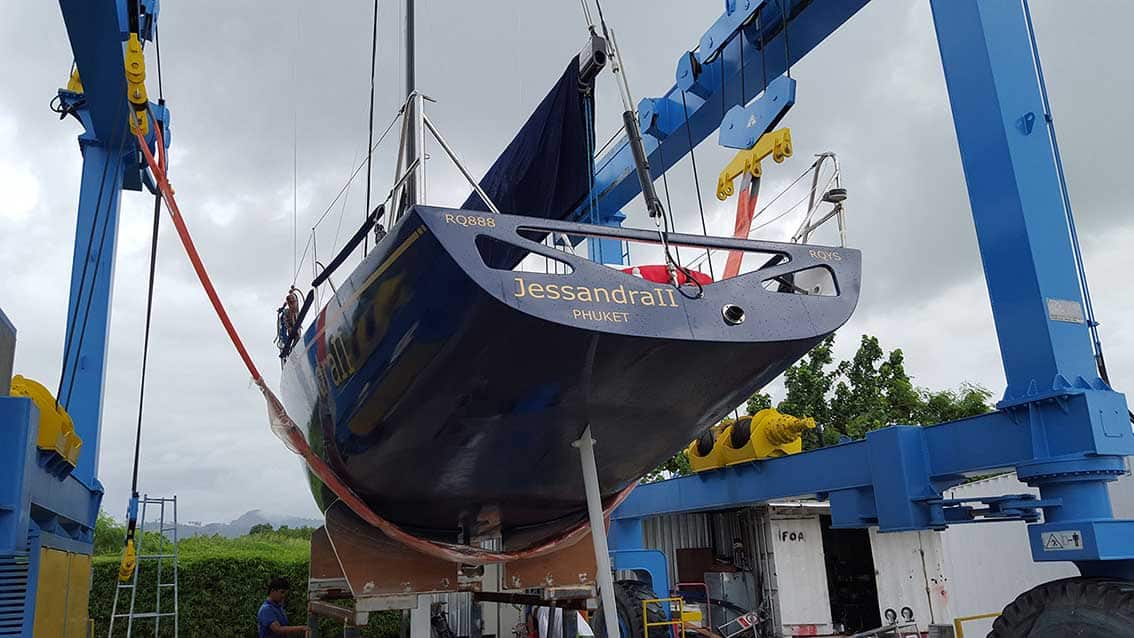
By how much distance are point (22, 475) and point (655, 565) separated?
6.08 m

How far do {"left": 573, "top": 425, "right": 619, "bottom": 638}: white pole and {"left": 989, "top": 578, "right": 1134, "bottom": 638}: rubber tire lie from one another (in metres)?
2.31

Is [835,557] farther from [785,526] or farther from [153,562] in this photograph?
[153,562]

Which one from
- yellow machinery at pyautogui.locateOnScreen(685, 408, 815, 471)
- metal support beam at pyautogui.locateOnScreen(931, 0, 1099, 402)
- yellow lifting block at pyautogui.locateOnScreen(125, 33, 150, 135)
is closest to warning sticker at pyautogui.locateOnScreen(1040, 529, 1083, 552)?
metal support beam at pyautogui.locateOnScreen(931, 0, 1099, 402)

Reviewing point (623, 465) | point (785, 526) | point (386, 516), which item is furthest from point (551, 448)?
point (785, 526)

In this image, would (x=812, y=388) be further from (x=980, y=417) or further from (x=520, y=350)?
(x=520, y=350)

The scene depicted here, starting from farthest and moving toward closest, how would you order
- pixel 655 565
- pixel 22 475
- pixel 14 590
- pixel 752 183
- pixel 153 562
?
pixel 153 562 < pixel 655 565 < pixel 752 183 < pixel 14 590 < pixel 22 475

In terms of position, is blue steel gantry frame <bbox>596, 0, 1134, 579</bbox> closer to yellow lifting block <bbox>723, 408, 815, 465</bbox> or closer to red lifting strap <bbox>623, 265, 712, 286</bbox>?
yellow lifting block <bbox>723, 408, 815, 465</bbox>

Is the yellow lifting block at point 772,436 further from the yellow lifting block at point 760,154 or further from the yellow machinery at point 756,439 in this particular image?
the yellow lifting block at point 760,154

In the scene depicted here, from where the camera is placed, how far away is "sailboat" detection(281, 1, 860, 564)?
2.94 meters

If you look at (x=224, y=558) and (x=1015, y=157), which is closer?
(x=1015, y=157)

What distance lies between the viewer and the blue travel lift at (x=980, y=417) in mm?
3657

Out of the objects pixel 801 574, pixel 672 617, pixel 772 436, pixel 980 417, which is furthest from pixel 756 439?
pixel 801 574

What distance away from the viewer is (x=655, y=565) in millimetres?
8008

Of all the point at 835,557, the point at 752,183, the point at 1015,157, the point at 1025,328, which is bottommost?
the point at 835,557
